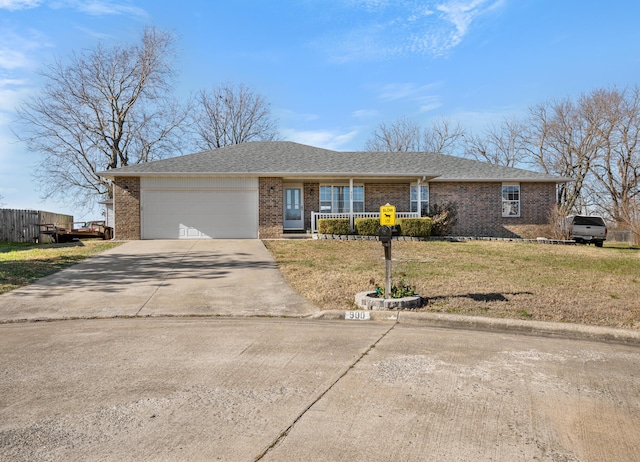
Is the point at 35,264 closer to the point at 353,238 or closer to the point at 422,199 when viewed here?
the point at 353,238

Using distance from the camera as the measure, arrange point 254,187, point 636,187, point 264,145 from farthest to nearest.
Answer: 1. point 636,187
2. point 264,145
3. point 254,187

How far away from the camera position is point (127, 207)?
19.8m

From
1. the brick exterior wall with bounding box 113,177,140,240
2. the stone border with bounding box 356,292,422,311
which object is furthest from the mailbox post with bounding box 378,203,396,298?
the brick exterior wall with bounding box 113,177,140,240

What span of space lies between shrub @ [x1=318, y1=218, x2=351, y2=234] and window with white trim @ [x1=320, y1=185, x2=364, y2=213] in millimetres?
2766

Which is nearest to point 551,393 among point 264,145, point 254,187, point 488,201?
point 254,187

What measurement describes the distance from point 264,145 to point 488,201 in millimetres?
12089

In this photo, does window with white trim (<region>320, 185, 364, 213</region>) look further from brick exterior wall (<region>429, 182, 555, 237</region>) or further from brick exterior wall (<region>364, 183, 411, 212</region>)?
brick exterior wall (<region>429, 182, 555, 237</region>)

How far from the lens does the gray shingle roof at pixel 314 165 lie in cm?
2023

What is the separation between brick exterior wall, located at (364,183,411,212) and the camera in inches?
891

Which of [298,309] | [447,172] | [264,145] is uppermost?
[264,145]

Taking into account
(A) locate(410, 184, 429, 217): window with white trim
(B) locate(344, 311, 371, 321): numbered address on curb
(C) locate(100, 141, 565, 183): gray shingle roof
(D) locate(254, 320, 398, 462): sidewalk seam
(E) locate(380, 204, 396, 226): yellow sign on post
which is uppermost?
(C) locate(100, 141, 565, 183): gray shingle roof

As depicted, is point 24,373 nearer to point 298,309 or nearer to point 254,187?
point 298,309

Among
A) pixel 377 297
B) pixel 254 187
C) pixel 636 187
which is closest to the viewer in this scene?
pixel 377 297

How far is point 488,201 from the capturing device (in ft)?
75.9
